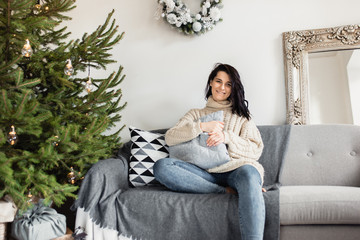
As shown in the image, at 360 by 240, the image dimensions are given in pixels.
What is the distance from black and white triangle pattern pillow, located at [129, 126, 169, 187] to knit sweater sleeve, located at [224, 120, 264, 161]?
481 mm

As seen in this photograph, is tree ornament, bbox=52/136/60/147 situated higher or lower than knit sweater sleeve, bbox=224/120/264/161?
higher

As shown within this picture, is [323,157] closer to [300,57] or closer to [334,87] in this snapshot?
[334,87]

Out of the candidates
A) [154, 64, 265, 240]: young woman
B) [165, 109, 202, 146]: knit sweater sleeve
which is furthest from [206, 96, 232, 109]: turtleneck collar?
[165, 109, 202, 146]: knit sweater sleeve

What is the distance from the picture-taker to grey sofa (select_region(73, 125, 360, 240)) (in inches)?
57.6

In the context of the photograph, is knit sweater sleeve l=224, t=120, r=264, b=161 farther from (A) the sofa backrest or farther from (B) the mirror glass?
(B) the mirror glass

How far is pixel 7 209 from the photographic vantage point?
1.42 meters

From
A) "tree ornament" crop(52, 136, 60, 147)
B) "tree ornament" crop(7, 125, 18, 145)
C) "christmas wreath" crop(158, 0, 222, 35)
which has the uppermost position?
"christmas wreath" crop(158, 0, 222, 35)

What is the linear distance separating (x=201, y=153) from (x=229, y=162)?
0.53 ft

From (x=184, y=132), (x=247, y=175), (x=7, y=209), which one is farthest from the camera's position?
(x=184, y=132)

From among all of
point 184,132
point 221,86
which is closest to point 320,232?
point 184,132

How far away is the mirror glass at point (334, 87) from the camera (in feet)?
7.24

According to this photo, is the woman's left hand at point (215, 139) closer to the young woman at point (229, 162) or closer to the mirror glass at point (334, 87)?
the young woman at point (229, 162)

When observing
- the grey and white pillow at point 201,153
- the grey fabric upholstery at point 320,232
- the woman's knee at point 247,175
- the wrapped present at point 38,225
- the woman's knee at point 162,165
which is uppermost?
the grey and white pillow at point 201,153

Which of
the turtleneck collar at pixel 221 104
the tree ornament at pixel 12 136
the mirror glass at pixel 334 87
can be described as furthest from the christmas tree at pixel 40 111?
the mirror glass at pixel 334 87
